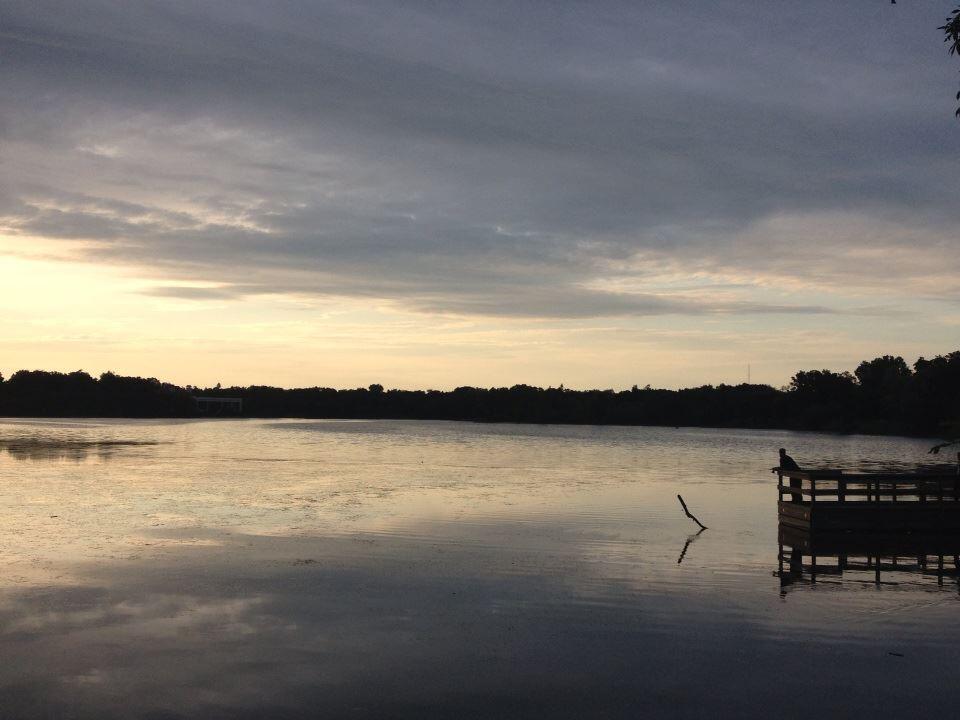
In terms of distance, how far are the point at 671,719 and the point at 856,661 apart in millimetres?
3931

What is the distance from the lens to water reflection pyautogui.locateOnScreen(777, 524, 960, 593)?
19875mm

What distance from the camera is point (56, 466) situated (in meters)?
48.7

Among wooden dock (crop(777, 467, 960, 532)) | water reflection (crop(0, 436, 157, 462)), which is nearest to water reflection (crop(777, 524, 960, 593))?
wooden dock (crop(777, 467, 960, 532))

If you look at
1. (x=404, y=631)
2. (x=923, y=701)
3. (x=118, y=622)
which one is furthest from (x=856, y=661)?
(x=118, y=622)

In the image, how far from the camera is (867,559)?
75.0 ft

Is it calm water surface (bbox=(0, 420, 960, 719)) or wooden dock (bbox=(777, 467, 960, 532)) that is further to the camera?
wooden dock (bbox=(777, 467, 960, 532))

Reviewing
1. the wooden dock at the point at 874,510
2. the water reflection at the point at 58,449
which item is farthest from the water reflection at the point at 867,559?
the water reflection at the point at 58,449

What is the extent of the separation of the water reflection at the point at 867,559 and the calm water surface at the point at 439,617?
274 mm

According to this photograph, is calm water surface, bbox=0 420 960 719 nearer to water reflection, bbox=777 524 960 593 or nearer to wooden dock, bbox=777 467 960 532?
water reflection, bbox=777 524 960 593

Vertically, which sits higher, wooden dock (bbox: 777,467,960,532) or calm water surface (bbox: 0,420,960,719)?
wooden dock (bbox: 777,467,960,532)

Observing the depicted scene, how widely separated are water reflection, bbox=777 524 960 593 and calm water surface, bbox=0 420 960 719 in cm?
27

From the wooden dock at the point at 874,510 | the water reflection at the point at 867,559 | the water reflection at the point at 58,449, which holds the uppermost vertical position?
the wooden dock at the point at 874,510

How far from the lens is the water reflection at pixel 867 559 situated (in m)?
19.9

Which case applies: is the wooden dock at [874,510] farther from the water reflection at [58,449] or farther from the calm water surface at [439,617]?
the water reflection at [58,449]
